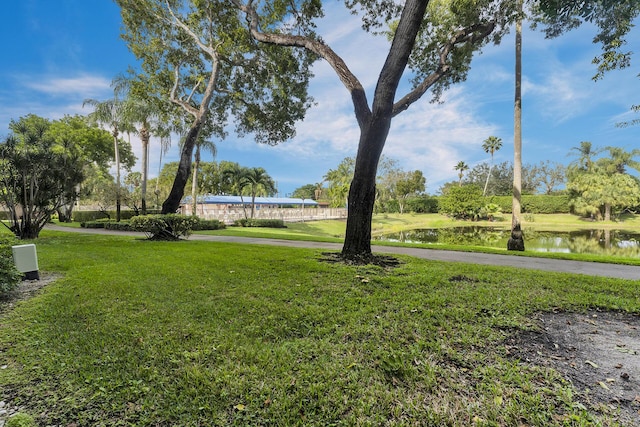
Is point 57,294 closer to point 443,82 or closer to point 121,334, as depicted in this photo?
point 121,334

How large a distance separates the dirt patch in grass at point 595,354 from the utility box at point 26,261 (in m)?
7.44

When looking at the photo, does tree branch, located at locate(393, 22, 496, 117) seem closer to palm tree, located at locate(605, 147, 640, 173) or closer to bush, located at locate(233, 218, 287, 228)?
bush, located at locate(233, 218, 287, 228)

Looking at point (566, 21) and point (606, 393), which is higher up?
point (566, 21)

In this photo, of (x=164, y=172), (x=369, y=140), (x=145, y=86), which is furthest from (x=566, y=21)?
(x=164, y=172)

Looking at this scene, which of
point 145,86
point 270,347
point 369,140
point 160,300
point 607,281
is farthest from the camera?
point 145,86

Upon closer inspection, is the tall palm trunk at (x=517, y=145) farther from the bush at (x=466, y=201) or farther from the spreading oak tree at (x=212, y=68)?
the bush at (x=466, y=201)

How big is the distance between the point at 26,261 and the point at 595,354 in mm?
8210

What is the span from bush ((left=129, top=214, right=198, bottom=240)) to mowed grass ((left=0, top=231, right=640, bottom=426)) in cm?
666

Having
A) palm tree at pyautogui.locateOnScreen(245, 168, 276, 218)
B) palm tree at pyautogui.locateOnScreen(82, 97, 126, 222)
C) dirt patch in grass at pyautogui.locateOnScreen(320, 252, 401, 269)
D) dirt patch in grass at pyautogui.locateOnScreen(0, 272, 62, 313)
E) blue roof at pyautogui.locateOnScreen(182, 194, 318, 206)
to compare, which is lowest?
dirt patch in grass at pyautogui.locateOnScreen(0, 272, 62, 313)

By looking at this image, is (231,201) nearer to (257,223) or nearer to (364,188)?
(257,223)

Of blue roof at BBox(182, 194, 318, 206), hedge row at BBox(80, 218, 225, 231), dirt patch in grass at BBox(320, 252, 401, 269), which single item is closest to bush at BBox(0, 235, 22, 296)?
dirt patch in grass at BBox(320, 252, 401, 269)

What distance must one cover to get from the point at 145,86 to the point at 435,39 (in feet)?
39.7

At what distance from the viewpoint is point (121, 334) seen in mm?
2941

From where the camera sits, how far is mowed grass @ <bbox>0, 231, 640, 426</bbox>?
1.92 meters
